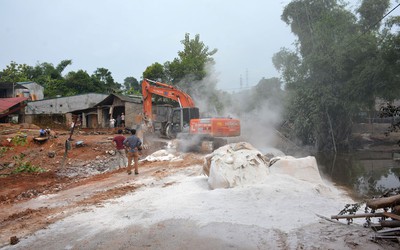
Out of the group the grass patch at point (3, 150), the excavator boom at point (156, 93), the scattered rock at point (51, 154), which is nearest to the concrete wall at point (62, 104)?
the excavator boom at point (156, 93)

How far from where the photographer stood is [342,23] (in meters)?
23.6

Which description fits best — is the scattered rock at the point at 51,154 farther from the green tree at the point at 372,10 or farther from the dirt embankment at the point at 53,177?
the green tree at the point at 372,10

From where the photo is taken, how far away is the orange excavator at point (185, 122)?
54.5ft

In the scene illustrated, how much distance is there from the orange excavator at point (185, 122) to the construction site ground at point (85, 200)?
4.53ft

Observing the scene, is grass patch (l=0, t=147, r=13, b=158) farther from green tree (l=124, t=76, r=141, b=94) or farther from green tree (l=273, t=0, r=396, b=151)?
green tree (l=124, t=76, r=141, b=94)

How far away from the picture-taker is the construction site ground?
460 cm

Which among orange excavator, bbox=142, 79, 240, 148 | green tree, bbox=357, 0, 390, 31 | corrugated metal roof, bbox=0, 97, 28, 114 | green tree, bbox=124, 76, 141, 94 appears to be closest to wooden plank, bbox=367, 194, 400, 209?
orange excavator, bbox=142, 79, 240, 148

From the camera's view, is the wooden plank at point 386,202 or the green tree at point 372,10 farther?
the green tree at point 372,10

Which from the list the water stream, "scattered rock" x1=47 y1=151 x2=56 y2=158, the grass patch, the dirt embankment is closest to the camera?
the dirt embankment

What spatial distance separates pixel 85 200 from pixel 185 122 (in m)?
11.4

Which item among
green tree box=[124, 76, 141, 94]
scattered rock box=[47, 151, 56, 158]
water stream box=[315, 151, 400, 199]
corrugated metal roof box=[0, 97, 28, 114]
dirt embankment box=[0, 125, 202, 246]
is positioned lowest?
water stream box=[315, 151, 400, 199]

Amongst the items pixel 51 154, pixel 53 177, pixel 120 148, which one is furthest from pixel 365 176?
pixel 51 154

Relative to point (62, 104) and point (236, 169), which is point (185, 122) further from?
point (62, 104)

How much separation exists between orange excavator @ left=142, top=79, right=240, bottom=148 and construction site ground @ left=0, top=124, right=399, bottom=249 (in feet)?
4.53
